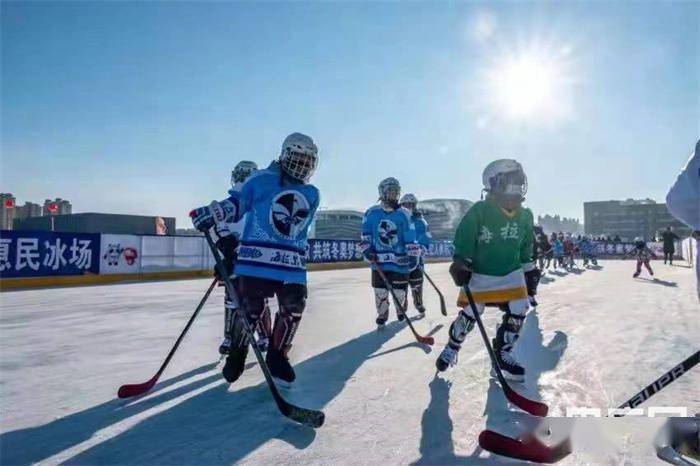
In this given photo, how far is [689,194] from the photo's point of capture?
6.77ft

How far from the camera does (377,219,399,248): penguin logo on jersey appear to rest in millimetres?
6238

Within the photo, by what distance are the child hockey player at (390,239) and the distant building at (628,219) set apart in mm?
102385

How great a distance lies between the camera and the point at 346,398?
2977mm

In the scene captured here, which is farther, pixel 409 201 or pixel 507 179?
pixel 409 201

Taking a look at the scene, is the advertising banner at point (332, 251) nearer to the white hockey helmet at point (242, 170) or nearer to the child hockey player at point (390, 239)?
the child hockey player at point (390, 239)

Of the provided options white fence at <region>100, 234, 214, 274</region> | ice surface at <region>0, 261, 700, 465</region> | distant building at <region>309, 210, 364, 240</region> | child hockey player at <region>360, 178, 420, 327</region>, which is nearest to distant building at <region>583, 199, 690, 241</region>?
distant building at <region>309, 210, 364, 240</region>

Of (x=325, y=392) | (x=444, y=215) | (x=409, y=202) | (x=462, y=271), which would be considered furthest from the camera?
(x=444, y=215)

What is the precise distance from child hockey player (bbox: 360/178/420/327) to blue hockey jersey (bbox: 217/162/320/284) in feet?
9.62

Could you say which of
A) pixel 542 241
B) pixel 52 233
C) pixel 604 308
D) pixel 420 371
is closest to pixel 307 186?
pixel 420 371

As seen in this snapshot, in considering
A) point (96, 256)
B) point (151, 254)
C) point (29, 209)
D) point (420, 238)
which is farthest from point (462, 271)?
point (29, 209)

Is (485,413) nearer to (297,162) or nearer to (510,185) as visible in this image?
(510,185)

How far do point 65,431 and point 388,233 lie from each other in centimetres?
449

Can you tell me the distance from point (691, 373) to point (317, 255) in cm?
2031

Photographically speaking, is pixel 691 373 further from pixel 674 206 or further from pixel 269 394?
pixel 269 394
